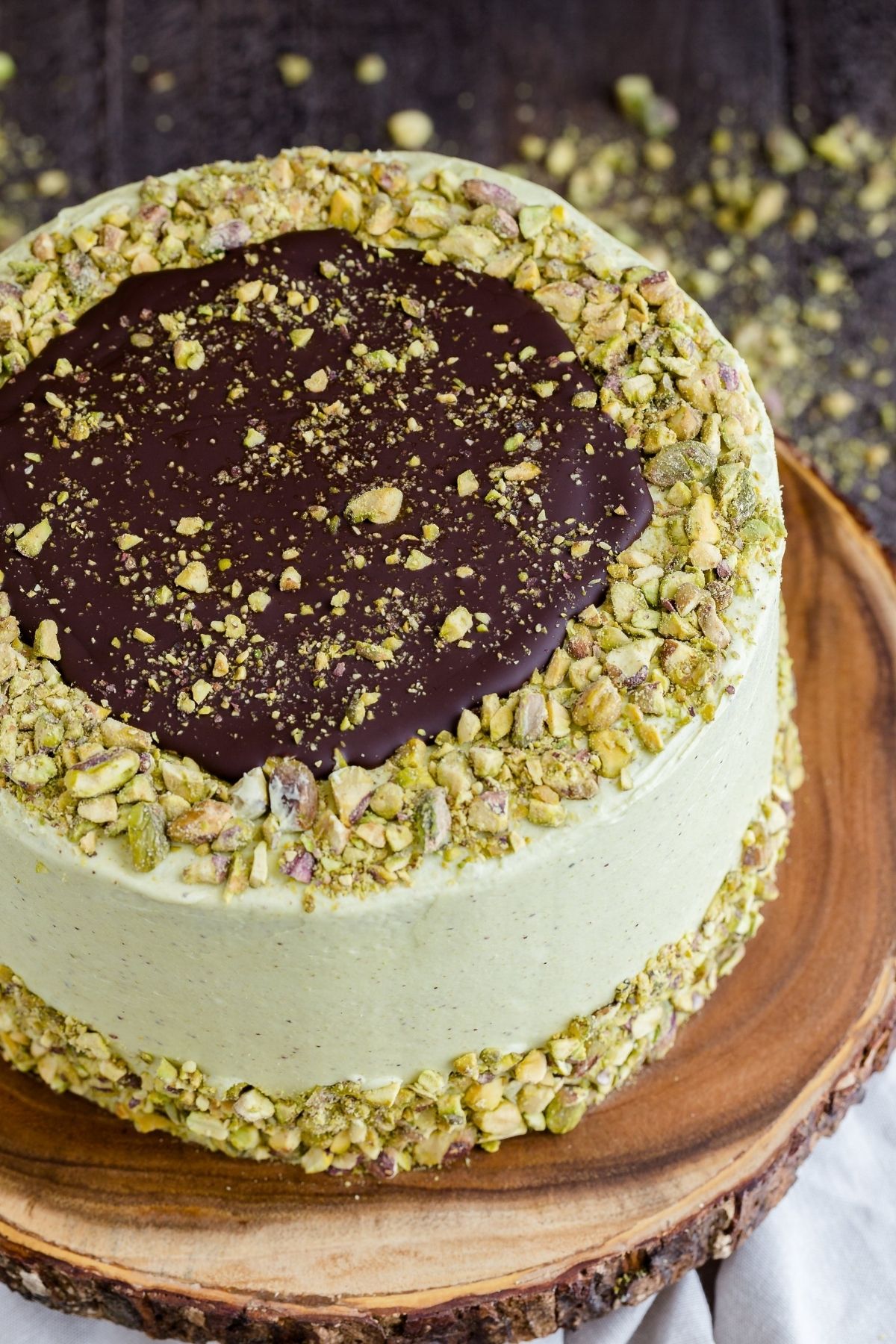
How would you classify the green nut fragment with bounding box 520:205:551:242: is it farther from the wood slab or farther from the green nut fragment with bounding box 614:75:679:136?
the green nut fragment with bounding box 614:75:679:136

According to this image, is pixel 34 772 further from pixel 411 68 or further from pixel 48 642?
pixel 411 68

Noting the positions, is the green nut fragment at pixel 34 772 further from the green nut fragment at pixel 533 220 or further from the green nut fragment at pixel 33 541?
the green nut fragment at pixel 533 220

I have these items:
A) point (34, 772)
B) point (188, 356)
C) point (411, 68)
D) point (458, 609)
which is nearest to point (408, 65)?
point (411, 68)

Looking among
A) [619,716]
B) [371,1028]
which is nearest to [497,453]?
[619,716]

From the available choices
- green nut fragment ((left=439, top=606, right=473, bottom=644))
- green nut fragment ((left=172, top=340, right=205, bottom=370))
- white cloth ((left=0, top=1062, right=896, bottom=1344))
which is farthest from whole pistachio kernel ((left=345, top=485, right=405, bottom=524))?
white cloth ((left=0, top=1062, right=896, bottom=1344))

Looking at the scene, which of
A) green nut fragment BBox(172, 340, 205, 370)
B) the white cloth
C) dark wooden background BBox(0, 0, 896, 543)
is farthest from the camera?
dark wooden background BBox(0, 0, 896, 543)

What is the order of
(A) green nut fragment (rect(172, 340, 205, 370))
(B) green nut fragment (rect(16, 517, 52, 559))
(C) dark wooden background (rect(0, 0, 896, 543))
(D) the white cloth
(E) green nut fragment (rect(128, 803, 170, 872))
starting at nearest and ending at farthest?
(E) green nut fragment (rect(128, 803, 170, 872)) < (B) green nut fragment (rect(16, 517, 52, 559)) < (A) green nut fragment (rect(172, 340, 205, 370)) < (D) the white cloth < (C) dark wooden background (rect(0, 0, 896, 543))
